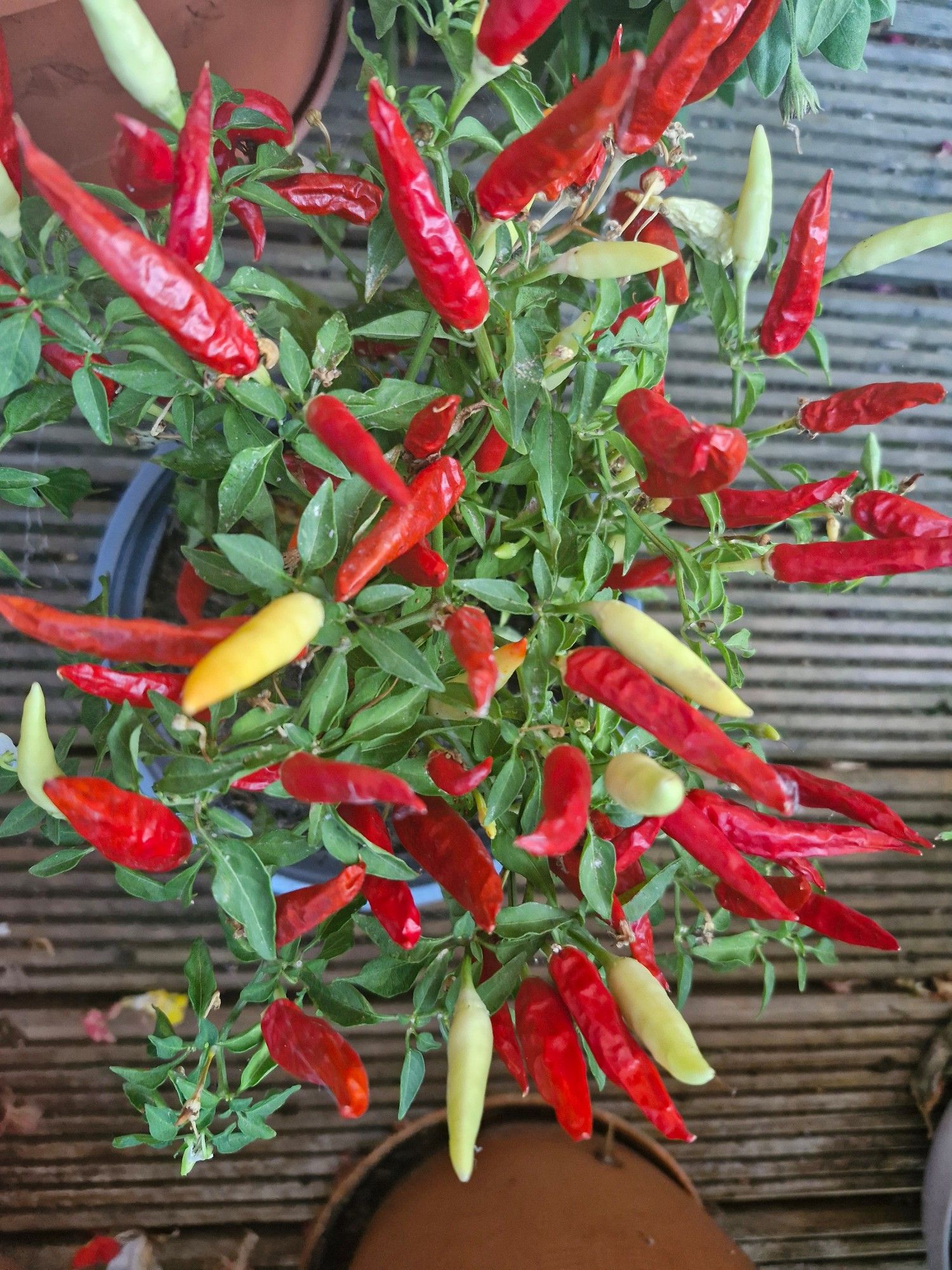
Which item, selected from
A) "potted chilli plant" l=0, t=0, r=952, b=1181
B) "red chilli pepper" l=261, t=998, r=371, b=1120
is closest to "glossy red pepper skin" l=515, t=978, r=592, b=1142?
"potted chilli plant" l=0, t=0, r=952, b=1181

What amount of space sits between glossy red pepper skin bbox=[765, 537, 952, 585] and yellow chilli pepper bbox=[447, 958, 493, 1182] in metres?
0.34

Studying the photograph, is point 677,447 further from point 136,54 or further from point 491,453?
point 136,54

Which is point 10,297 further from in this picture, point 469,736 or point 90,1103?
point 90,1103

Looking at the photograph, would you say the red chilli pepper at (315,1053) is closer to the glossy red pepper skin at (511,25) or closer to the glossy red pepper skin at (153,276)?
the glossy red pepper skin at (153,276)

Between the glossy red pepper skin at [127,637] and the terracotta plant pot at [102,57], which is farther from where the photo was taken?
the terracotta plant pot at [102,57]

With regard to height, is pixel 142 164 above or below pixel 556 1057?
above

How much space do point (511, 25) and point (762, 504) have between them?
13.0 inches

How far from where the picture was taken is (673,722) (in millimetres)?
483

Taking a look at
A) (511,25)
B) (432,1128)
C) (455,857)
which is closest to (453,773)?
(455,857)

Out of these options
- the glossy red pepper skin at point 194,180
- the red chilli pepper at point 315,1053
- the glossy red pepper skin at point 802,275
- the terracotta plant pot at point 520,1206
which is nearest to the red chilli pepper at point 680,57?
the glossy red pepper skin at point 802,275

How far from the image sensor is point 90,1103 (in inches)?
40.0

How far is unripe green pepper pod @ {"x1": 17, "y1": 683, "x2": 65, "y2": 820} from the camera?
0.48m

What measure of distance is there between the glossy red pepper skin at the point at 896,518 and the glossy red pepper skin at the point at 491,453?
24cm

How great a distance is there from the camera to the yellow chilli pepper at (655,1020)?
19.7 inches
